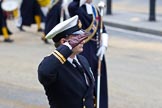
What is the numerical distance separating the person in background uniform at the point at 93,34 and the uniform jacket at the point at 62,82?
198cm

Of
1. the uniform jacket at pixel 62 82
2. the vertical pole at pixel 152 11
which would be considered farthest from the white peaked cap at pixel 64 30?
the vertical pole at pixel 152 11

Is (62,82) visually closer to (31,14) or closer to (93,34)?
(93,34)

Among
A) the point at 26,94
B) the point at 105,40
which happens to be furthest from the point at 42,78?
the point at 26,94

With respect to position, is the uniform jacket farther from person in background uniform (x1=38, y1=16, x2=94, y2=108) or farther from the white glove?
the white glove

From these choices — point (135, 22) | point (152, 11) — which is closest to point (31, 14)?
point (135, 22)

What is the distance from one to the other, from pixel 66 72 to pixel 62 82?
74mm

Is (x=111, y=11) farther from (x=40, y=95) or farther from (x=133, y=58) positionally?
(x=40, y=95)

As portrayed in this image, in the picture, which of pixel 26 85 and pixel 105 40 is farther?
pixel 26 85

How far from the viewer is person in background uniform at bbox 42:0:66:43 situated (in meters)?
11.8

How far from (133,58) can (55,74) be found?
24.0 feet

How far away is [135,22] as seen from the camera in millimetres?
15953

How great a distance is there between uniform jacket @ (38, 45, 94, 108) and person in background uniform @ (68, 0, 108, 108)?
198 centimetres

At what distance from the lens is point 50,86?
11.9 feet

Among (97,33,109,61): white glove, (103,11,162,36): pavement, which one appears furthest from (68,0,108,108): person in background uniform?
(103,11,162,36): pavement
